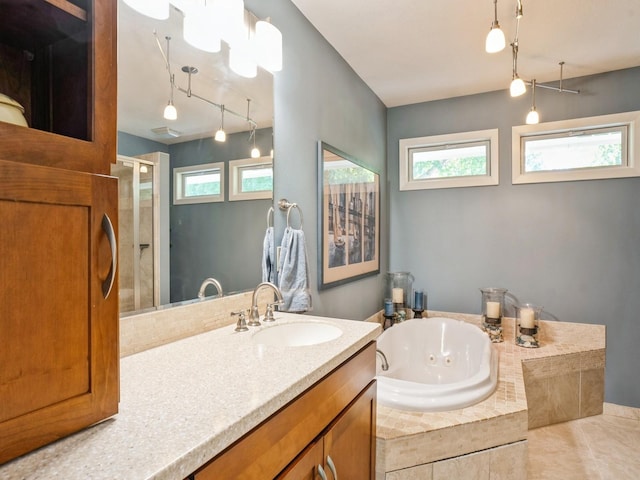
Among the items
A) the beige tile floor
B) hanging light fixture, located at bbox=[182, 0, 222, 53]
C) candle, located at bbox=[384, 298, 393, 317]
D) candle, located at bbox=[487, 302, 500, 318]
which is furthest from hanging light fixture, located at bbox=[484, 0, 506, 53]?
the beige tile floor

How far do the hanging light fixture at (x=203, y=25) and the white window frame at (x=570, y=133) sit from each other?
8.59ft

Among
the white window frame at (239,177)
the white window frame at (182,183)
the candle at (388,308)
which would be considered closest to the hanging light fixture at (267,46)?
the white window frame at (239,177)

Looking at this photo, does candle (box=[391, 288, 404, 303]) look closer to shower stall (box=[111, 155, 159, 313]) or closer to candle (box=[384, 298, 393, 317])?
candle (box=[384, 298, 393, 317])

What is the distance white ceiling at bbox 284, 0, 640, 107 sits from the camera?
6.51 ft

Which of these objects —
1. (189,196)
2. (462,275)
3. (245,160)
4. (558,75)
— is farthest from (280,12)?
(462,275)

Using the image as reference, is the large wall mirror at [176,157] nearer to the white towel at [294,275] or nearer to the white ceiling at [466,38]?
the white towel at [294,275]

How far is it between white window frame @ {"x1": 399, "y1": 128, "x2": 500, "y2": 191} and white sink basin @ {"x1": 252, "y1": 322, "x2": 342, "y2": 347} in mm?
2296

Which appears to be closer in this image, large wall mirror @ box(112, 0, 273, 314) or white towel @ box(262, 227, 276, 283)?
large wall mirror @ box(112, 0, 273, 314)

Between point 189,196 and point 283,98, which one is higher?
point 283,98

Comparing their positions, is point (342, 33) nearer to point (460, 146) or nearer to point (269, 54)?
point (269, 54)

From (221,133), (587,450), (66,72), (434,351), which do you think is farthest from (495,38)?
(587,450)

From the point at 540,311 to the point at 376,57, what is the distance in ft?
7.79

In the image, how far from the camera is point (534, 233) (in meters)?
2.98

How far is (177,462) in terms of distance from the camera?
540 millimetres
